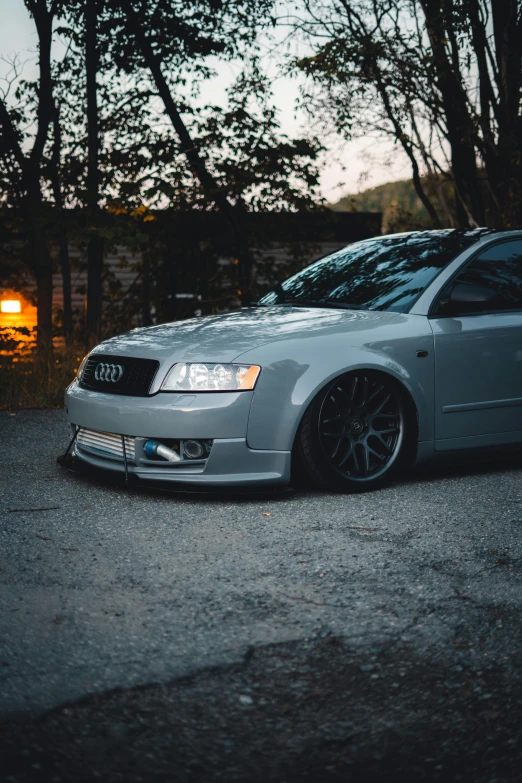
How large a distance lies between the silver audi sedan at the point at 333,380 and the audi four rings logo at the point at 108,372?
0.5 inches

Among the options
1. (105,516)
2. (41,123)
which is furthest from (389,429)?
(41,123)

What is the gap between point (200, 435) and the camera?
5.07m

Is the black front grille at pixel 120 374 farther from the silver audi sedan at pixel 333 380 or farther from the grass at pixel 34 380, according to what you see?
the grass at pixel 34 380

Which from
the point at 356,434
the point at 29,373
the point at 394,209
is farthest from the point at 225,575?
the point at 394,209

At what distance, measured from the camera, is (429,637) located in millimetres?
3232

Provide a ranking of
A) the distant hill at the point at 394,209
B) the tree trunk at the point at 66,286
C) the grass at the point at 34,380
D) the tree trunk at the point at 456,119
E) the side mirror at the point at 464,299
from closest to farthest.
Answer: the side mirror at the point at 464,299, the grass at the point at 34,380, the tree trunk at the point at 456,119, the distant hill at the point at 394,209, the tree trunk at the point at 66,286

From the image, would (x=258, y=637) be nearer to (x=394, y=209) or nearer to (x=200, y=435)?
(x=200, y=435)

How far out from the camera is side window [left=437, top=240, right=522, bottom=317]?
5.88m

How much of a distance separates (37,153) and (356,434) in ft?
32.1

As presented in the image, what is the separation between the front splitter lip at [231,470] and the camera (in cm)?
510

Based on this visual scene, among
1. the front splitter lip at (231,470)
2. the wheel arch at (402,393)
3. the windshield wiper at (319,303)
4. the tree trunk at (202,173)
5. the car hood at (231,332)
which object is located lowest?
the front splitter lip at (231,470)

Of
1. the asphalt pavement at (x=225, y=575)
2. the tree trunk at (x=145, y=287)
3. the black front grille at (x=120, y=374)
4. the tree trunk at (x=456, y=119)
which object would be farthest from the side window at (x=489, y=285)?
the tree trunk at (x=145, y=287)

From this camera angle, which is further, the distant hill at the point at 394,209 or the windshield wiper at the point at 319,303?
the distant hill at the point at 394,209

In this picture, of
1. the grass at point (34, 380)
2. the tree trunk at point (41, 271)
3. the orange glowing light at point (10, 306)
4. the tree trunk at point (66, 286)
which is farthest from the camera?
the orange glowing light at point (10, 306)
